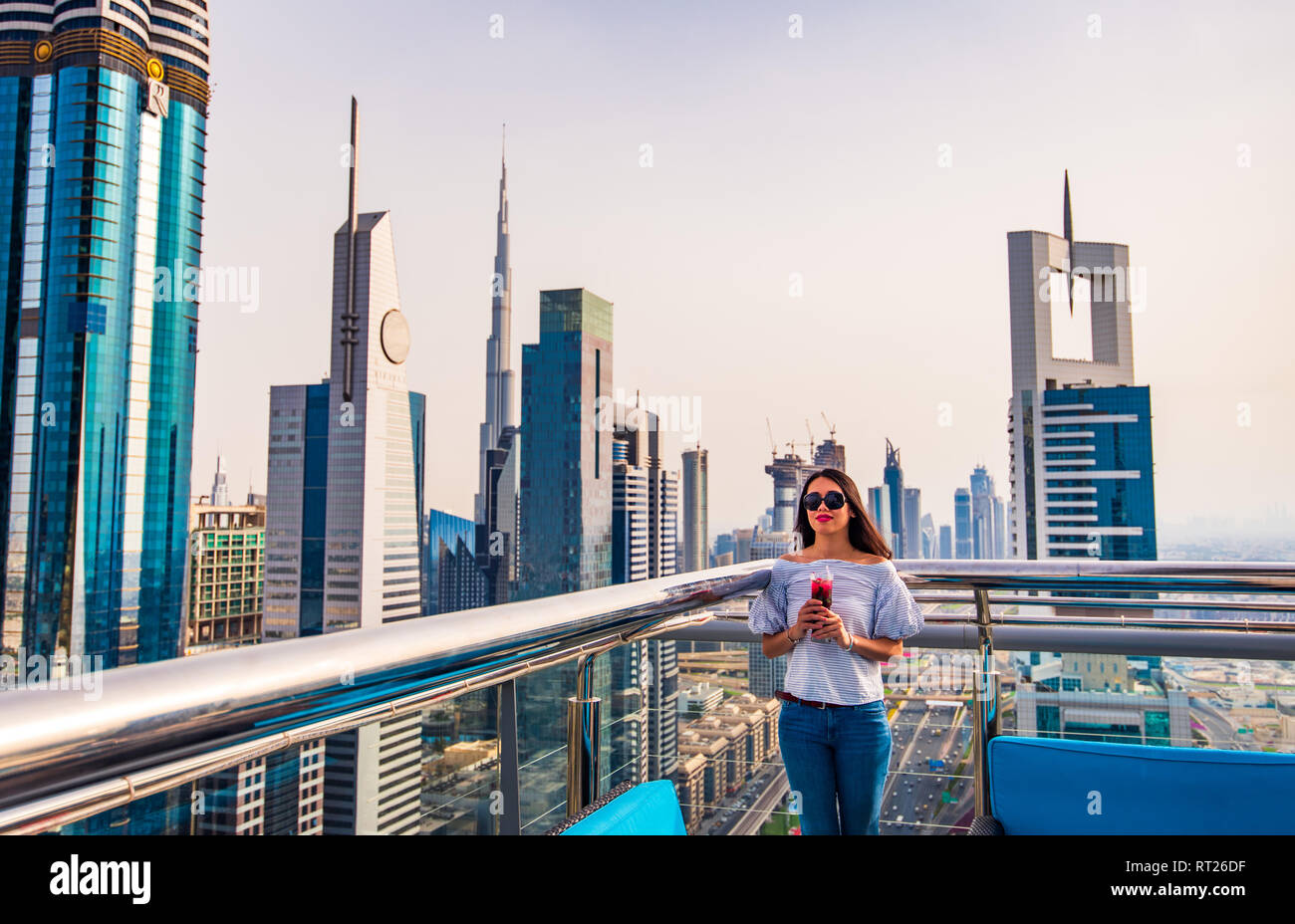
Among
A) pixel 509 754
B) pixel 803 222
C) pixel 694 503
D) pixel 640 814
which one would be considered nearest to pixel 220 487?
pixel 694 503

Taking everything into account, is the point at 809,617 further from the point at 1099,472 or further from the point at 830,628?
the point at 1099,472

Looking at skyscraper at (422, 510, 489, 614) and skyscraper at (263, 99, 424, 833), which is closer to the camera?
skyscraper at (263, 99, 424, 833)

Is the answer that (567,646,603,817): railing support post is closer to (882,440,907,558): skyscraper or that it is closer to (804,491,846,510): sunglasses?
(804,491,846,510): sunglasses

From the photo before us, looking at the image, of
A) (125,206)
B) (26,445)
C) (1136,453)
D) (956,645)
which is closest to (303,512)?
(26,445)

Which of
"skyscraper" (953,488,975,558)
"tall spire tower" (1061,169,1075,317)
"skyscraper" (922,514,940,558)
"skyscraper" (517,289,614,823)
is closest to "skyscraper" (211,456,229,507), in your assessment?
"skyscraper" (517,289,614,823)

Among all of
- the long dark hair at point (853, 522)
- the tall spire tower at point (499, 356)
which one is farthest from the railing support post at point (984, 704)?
the tall spire tower at point (499, 356)

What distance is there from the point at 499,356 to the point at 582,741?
112071mm

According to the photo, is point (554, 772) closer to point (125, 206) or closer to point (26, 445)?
point (26, 445)

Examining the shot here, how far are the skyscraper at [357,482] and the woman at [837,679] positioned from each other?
54.7 m

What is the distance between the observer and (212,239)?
54781mm

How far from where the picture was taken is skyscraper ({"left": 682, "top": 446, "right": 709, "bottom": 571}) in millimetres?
59219

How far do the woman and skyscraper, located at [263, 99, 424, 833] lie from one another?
54700 millimetres

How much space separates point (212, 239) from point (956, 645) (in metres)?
62.5

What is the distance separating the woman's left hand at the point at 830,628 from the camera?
179 centimetres
